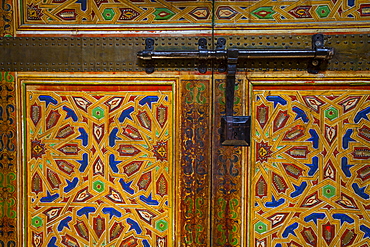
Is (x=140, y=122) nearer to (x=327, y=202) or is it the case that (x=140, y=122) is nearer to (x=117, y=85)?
(x=117, y=85)

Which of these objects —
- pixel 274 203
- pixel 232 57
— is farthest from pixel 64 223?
pixel 232 57

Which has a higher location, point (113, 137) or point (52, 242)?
point (113, 137)

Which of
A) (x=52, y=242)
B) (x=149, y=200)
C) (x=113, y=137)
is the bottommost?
(x=52, y=242)

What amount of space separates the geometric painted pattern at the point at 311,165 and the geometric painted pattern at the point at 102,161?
43 cm

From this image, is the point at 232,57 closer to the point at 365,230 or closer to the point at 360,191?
the point at 360,191

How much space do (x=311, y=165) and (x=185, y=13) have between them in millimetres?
886

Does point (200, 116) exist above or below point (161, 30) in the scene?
below

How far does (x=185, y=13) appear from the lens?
1227mm

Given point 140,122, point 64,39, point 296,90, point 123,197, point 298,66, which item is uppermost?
point 64,39

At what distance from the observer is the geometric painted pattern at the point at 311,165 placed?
1.19 metres

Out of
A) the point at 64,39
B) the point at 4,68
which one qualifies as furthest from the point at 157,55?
the point at 4,68

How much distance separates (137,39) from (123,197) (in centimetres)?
73

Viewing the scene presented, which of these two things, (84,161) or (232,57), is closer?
(232,57)

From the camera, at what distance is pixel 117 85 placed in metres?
1.24
